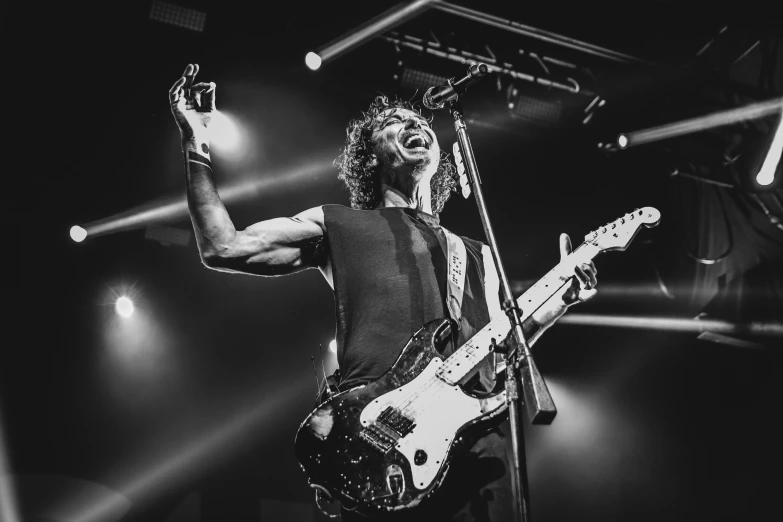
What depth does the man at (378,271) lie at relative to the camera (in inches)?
93.1

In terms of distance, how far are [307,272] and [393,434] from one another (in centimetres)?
484

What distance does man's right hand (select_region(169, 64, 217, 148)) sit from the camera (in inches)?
103

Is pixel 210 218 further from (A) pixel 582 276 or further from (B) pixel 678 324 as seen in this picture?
(B) pixel 678 324

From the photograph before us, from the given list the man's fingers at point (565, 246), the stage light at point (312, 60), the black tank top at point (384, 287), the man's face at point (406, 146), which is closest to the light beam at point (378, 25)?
the stage light at point (312, 60)

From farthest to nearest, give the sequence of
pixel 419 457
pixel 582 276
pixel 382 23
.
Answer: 1. pixel 382 23
2. pixel 582 276
3. pixel 419 457

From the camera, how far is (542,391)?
1.91 m

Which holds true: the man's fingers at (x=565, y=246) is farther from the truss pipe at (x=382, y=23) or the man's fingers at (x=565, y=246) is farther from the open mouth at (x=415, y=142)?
the truss pipe at (x=382, y=23)

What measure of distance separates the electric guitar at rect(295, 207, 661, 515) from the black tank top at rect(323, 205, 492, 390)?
10 centimetres

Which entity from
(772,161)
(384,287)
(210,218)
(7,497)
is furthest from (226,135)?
(772,161)

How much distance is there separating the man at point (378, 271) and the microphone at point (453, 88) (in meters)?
0.63

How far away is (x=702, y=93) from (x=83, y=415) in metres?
6.70

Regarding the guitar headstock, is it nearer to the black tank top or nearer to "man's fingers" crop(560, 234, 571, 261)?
"man's fingers" crop(560, 234, 571, 261)

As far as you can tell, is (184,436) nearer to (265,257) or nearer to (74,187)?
(74,187)

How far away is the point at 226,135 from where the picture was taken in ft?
21.2
